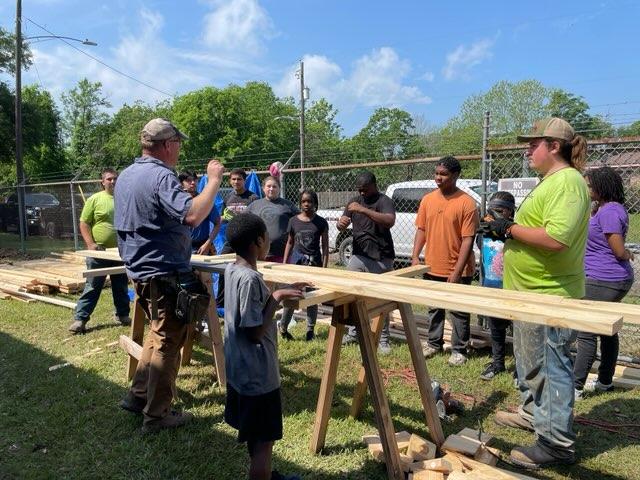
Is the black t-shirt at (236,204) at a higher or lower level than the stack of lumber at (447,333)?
higher

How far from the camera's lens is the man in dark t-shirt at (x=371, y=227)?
503cm

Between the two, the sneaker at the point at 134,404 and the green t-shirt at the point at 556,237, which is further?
the sneaker at the point at 134,404

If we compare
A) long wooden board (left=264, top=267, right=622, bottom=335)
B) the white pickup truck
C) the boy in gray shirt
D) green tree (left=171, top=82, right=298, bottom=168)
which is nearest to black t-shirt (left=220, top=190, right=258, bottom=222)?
long wooden board (left=264, top=267, right=622, bottom=335)

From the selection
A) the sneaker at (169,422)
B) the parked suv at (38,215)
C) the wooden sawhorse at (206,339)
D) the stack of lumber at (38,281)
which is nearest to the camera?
the sneaker at (169,422)

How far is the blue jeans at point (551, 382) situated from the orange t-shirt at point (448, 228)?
1789mm

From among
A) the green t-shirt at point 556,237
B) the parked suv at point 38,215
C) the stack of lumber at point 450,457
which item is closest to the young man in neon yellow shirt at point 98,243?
the stack of lumber at point 450,457

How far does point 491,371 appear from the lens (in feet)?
14.9

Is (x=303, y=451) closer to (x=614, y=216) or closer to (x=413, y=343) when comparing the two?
(x=413, y=343)

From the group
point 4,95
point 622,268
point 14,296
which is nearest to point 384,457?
point 622,268

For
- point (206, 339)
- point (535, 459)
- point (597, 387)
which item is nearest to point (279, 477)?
point (535, 459)

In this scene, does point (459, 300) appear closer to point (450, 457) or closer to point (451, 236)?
point (450, 457)

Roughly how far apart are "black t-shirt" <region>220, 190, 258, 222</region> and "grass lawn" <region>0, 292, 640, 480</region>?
1.99 m

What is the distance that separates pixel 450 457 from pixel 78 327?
16.0ft

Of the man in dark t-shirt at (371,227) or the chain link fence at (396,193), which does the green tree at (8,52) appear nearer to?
the chain link fence at (396,193)
